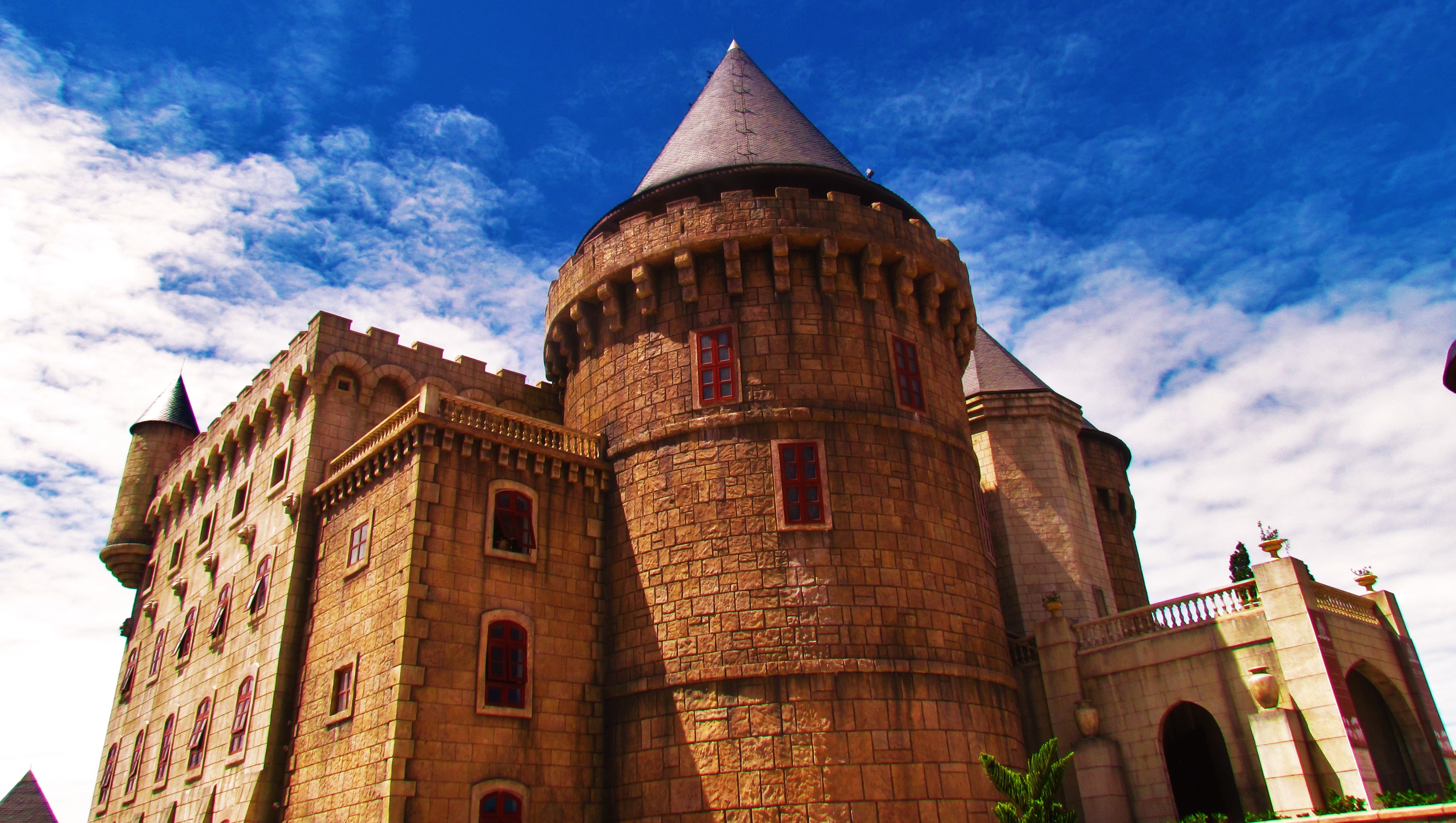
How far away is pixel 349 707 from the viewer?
17.3 meters

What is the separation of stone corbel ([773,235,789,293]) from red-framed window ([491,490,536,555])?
7221 mm

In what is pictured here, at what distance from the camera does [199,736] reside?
74.5ft

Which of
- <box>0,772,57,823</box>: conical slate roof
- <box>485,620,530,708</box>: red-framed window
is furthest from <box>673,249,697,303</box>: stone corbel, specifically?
<box>0,772,57,823</box>: conical slate roof

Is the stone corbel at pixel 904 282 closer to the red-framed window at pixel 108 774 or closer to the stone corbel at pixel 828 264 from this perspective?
the stone corbel at pixel 828 264

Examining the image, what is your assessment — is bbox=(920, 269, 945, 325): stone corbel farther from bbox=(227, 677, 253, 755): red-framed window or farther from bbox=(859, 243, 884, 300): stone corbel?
bbox=(227, 677, 253, 755): red-framed window

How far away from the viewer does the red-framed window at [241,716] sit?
20.2 m

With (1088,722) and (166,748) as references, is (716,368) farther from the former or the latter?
(166,748)

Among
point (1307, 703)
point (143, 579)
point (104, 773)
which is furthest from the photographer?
point (143, 579)

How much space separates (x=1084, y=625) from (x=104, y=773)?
28.7 metres

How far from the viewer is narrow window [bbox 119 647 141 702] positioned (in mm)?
29312

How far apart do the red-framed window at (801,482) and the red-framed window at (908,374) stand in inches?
108

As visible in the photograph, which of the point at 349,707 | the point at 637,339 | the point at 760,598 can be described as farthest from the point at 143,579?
the point at 760,598

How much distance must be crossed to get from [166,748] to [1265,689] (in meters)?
26.1

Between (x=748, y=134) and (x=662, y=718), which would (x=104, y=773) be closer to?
(x=662, y=718)
